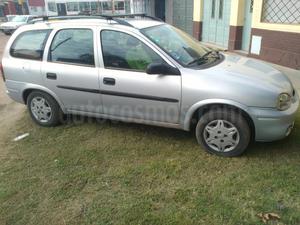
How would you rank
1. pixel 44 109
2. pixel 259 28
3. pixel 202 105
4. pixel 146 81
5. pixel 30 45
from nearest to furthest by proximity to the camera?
pixel 202 105 → pixel 146 81 → pixel 30 45 → pixel 44 109 → pixel 259 28

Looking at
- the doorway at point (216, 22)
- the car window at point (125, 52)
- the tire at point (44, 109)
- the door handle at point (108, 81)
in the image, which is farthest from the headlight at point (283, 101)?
the doorway at point (216, 22)

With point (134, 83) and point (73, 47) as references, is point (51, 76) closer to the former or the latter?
point (73, 47)

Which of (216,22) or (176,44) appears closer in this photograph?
(176,44)

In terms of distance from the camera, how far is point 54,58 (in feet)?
15.0

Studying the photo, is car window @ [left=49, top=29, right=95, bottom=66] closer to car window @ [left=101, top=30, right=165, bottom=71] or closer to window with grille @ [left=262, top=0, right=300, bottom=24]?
car window @ [left=101, top=30, right=165, bottom=71]

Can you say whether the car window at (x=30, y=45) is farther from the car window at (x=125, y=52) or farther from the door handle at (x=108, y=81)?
the door handle at (x=108, y=81)

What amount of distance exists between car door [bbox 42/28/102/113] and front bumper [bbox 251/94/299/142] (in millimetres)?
2117

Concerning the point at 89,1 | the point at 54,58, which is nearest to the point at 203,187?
the point at 54,58

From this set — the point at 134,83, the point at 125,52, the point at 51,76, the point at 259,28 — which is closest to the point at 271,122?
the point at 134,83

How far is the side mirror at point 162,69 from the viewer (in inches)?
147

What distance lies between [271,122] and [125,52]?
2.01m

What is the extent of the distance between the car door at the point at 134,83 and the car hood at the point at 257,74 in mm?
703

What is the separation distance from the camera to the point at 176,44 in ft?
14.0

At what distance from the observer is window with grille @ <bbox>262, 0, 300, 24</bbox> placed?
7.88 meters
